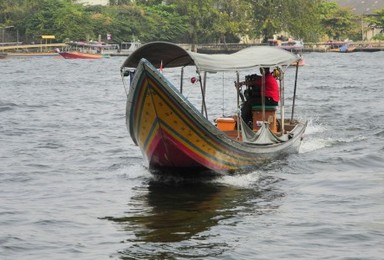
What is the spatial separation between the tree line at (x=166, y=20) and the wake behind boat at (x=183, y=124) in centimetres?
6881

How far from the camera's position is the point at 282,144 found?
16.4 metres

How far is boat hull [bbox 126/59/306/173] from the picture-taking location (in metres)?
13.4

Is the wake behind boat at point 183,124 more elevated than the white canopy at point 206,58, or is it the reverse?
the white canopy at point 206,58

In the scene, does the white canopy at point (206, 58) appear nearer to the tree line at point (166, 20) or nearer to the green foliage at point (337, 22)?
the tree line at point (166, 20)

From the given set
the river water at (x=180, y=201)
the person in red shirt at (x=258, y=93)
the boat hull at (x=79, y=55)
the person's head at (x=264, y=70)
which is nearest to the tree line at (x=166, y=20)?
the boat hull at (x=79, y=55)

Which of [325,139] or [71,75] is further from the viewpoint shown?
[71,75]

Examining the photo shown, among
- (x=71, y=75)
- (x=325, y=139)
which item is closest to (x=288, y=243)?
(x=325, y=139)

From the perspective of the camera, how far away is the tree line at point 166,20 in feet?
275

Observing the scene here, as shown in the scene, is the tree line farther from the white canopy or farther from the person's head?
the white canopy

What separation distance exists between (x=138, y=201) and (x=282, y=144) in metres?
3.71

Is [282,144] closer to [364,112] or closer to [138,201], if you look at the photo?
[138,201]

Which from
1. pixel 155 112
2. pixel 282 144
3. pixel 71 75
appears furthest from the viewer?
pixel 71 75

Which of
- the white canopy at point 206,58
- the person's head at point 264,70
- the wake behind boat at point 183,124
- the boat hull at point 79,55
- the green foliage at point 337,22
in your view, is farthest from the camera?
the green foliage at point 337,22

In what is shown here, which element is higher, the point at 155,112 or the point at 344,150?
the point at 155,112
